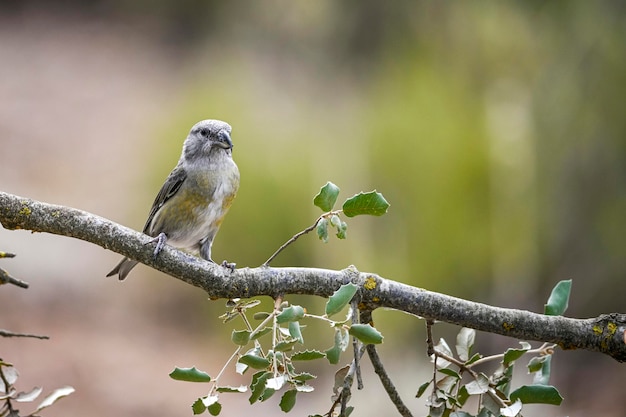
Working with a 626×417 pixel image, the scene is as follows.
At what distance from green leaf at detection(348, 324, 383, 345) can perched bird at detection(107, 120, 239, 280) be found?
2.54ft

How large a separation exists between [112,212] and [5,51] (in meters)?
1.70

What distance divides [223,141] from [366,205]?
64cm

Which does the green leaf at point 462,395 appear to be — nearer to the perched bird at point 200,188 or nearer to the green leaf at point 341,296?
the green leaf at point 341,296

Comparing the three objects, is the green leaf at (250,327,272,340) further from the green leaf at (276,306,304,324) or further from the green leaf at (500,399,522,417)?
the green leaf at (500,399,522,417)

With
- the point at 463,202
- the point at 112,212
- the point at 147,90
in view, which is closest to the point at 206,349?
the point at 112,212

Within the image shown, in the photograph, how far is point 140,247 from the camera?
1057 millimetres

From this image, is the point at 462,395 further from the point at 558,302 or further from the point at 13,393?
the point at 13,393

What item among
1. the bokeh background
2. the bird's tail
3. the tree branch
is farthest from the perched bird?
the bokeh background

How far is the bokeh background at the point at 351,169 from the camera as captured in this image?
291cm

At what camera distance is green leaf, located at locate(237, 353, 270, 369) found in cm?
91

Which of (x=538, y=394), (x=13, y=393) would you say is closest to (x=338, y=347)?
(x=538, y=394)

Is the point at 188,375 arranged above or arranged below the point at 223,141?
below

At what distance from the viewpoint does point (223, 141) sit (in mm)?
1586

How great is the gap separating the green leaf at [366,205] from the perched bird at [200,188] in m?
0.63
